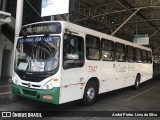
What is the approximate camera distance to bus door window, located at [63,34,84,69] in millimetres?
6977

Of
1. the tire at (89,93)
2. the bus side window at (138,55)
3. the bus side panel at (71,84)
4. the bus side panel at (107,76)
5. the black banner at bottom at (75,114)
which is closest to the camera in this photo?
the black banner at bottom at (75,114)

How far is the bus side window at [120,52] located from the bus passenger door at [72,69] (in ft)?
10.5

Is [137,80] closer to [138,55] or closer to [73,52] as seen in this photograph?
[138,55]

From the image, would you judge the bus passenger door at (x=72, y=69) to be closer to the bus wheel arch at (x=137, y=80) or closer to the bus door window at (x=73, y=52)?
the bus door window at (x=73, y=52)

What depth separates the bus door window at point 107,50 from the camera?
9281 millimetres

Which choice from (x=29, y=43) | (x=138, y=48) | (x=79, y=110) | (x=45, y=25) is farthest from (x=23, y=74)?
(x=138, y=48)

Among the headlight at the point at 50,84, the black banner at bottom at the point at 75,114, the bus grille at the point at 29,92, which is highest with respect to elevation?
the headlight at the point at 50,84

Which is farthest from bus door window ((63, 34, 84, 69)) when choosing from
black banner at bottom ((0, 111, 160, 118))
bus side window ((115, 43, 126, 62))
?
bus side window ((115, 43, 126, 62))

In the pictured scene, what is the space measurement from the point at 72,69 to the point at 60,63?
2.22ft

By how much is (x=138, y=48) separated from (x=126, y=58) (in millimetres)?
2480

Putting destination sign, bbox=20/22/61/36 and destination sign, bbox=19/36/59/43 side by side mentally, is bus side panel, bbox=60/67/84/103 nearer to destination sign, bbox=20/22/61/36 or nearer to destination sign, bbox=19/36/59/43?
destination sign, bbox=19/36/59/43

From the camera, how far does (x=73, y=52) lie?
290 inches

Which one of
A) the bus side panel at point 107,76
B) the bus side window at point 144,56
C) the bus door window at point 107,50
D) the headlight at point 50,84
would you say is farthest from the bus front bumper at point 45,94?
the bus side window at point 144,56

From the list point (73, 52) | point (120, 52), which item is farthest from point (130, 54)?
point (73, 52)
